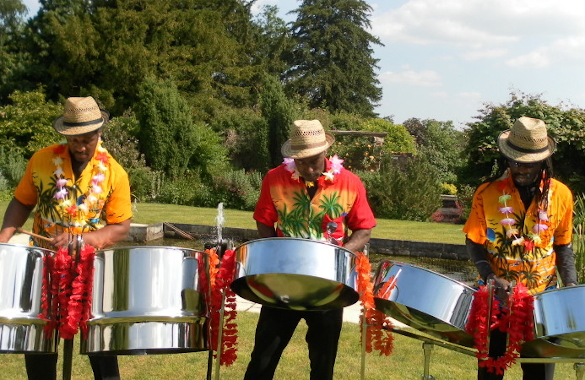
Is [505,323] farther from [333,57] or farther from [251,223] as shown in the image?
[333,57]

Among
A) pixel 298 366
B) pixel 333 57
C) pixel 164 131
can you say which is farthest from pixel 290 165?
pixel 333 57

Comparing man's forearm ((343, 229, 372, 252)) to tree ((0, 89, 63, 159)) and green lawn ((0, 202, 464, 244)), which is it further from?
tree ((0, 89, 63, 159))

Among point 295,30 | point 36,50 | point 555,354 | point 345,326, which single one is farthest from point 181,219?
point 295,30

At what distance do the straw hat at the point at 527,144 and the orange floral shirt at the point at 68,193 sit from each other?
1.34 meters

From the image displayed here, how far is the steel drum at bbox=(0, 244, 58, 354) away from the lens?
6.47ft

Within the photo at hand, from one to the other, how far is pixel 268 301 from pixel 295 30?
2585 centimetres

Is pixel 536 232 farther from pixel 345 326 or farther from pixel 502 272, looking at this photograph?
pixel 345 326

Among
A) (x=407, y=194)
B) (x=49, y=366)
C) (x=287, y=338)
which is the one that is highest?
(x=287, y=338)

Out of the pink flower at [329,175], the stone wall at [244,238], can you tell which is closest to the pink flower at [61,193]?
the pink flower at [329,175]

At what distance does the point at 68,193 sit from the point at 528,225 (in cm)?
156

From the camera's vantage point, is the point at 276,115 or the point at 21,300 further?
the point at 276,115

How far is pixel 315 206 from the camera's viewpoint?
231cm

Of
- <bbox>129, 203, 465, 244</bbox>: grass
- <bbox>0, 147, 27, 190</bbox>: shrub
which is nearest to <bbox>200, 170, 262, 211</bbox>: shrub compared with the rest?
<bbox>129, 203, 465, 244</bbox>: grass

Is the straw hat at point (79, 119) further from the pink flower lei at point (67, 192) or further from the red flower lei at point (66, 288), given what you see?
the red flower lei at point (66, 288)
